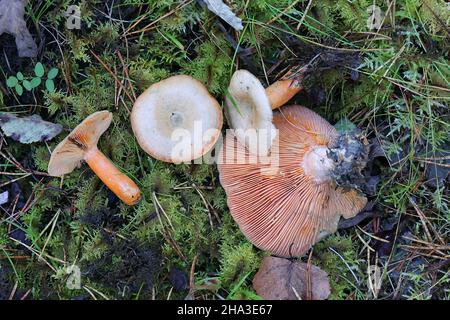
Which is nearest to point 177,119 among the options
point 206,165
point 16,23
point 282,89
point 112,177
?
point 206,165

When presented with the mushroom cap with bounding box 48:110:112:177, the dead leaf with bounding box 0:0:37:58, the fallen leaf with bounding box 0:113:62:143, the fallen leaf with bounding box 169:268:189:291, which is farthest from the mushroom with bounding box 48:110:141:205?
the dead leaf with bounding box 0:0:37:58

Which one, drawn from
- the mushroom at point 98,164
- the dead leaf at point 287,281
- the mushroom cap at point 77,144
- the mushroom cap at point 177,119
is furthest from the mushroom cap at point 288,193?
the mushroom cap at point 77,144

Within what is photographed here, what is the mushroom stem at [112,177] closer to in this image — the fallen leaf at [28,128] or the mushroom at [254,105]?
the fallen leaf at [28,128]

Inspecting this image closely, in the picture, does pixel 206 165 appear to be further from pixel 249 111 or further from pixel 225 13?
pixel 225 13

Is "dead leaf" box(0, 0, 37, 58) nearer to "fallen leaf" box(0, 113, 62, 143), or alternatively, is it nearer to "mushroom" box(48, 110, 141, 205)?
"fallen leaf" box(0, 113, 62, 143)

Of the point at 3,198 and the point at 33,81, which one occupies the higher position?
the point at 33,81
